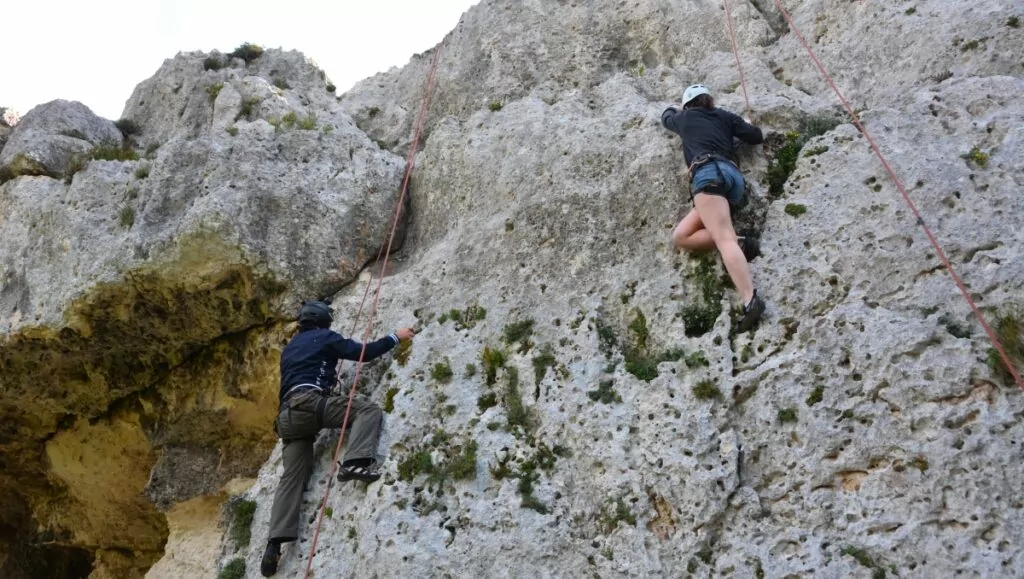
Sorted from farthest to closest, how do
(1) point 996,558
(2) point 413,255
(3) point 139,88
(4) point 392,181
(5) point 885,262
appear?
(3) point 139,88
(4) point 392,181
(2) point 413,255
(5) point 885,262
(1) point 996,558

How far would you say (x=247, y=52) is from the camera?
51.9ft

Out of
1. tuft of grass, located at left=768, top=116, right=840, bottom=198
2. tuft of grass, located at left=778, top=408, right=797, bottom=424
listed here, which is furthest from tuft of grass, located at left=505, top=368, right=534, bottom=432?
tuft of grass, located at left=768, top=116, right=840, bottom=198

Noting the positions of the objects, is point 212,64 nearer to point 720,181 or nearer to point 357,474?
point 357,474

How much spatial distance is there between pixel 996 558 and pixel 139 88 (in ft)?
53.8

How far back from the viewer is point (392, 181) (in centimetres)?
1207

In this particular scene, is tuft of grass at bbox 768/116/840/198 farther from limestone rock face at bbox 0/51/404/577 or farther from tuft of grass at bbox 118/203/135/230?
tuft of grass at bbox 118/203/135/230

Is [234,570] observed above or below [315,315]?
below

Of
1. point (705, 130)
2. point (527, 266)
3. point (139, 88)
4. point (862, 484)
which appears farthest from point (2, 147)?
point (862, 484)

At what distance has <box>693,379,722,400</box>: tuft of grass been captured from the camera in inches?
289

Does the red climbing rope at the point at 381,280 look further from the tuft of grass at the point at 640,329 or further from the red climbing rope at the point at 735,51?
the red climbing rope at the point at 735,51

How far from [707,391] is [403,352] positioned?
3688mm

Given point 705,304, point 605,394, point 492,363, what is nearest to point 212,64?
point 492,363

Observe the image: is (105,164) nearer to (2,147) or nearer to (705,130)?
(2,147)

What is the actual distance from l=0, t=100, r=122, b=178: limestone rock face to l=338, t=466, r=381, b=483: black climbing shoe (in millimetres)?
7787
